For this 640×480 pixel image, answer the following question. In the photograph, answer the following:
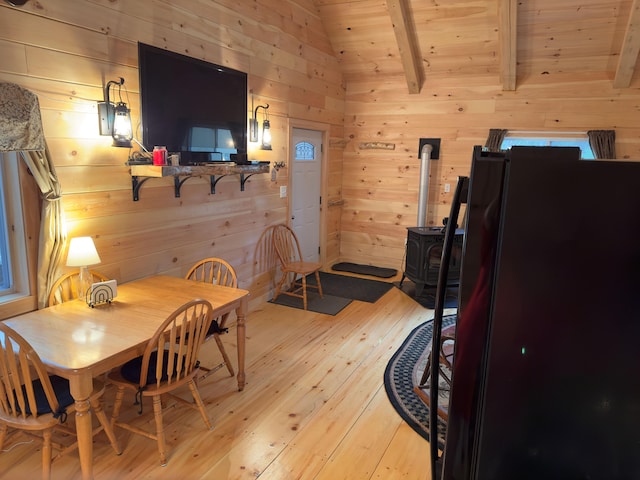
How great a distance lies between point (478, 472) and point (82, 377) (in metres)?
1.74

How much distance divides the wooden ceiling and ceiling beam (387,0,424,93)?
1 cm

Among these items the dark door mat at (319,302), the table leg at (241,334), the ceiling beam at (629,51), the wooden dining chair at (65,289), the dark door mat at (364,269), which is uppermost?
the ceiling beam at (629,51)

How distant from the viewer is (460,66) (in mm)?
5402

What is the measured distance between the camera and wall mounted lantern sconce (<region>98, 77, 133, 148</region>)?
282 centimetres

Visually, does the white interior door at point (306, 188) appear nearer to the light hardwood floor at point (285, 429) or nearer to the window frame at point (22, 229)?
the light hardwood floor at point (285, 429)

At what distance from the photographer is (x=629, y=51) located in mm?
4418

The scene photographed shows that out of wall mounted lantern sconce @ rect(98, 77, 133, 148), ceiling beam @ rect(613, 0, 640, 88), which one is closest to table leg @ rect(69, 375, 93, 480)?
wall mounted lantern sconce @ rect(98, 77, 133, 148)

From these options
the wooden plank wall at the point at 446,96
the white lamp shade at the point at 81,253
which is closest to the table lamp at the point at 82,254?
the white lamp shade at the point at 81,253

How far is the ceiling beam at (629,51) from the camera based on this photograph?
4117mm

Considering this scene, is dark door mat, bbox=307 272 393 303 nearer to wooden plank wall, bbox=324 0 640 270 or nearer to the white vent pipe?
wooden plank wall, bbox=324 0 640 270

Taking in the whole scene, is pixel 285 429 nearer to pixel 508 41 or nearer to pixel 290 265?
pixel 290 265

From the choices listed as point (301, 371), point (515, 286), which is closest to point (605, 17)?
point (301, 371)

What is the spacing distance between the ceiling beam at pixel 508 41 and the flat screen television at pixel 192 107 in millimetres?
2591

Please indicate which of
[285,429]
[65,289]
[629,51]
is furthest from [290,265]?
[629,51]
